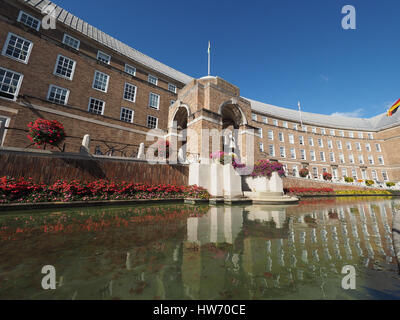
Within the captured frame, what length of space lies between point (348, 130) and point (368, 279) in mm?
50728

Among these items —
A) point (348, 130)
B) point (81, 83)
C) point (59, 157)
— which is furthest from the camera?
point (348, 130)

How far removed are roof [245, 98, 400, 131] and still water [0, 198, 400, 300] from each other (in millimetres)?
34589

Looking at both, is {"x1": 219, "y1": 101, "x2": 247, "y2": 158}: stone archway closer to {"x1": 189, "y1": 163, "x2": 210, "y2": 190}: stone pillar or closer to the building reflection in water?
{"x1": 189, "y1": 163, "x2": 210, "y2": 190}: stone pillar

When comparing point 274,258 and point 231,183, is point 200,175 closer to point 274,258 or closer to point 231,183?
point 231,183

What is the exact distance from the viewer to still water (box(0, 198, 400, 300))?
1.42 meters

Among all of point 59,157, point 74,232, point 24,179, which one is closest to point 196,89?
point 59,157

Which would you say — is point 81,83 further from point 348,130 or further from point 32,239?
point 348,130

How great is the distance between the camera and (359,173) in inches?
1389

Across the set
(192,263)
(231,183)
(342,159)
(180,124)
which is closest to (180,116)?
(180,124)

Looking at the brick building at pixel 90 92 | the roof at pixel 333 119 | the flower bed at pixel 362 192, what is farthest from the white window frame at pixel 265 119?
the brick building at pixel 90 92

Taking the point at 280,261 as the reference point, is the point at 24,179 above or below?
A: above

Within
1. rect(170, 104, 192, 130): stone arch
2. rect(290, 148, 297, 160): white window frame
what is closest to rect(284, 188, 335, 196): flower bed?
rect(170, 104, 192, 130): stone arch

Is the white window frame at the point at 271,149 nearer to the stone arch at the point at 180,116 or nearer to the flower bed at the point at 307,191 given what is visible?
the flower bed at the point at 307,191

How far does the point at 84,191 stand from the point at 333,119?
54.4 m
